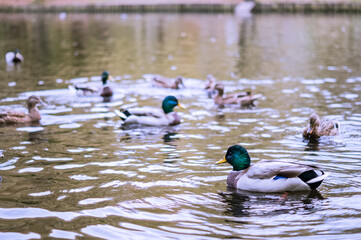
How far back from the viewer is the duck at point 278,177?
303 inches

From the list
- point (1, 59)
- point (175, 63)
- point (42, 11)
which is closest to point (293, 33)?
point (175, 63)

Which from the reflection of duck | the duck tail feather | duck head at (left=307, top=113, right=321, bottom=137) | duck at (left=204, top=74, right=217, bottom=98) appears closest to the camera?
the reflection of duck

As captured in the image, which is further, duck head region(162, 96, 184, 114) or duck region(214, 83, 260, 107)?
duck region(214, 83, 260, 107)

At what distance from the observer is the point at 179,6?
58.7 m

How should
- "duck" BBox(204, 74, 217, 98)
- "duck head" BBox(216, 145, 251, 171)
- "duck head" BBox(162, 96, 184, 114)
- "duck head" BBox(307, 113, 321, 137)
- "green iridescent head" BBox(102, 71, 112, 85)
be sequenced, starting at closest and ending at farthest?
"duck head" BBox(216, 145, 251, 171), "duck head" BBox(307, 113, 321, 137), "duck head" BBox(162, 96, 184, 114), "duck" BBox(204, 74, 217, 98), "green iridescent head" BBox(102, 71, 112, 85)

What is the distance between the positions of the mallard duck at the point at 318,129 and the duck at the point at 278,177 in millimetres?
3388

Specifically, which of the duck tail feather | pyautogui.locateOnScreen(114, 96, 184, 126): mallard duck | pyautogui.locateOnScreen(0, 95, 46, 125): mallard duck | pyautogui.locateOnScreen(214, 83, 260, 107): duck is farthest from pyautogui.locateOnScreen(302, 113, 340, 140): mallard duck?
pyautogui.locateOnScreen(0, 95, 46, 125): mallard duck

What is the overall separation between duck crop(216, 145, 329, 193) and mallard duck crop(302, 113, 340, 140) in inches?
133

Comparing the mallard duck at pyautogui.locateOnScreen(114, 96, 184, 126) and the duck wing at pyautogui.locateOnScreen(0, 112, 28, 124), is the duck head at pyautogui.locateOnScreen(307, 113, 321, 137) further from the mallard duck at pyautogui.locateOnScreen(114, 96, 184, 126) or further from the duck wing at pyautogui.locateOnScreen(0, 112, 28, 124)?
the duck wing at pyautogui.locateOnScreen(0, 112, 28, 124)

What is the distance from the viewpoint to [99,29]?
137ft

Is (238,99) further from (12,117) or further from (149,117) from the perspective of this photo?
(12,117)

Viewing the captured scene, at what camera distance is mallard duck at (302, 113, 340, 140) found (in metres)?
11.2

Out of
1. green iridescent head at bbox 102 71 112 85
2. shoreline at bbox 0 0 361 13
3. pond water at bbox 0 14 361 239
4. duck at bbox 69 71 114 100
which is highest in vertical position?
shoreline at bbox 0 0 361 13

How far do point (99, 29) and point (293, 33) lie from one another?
1414cm
